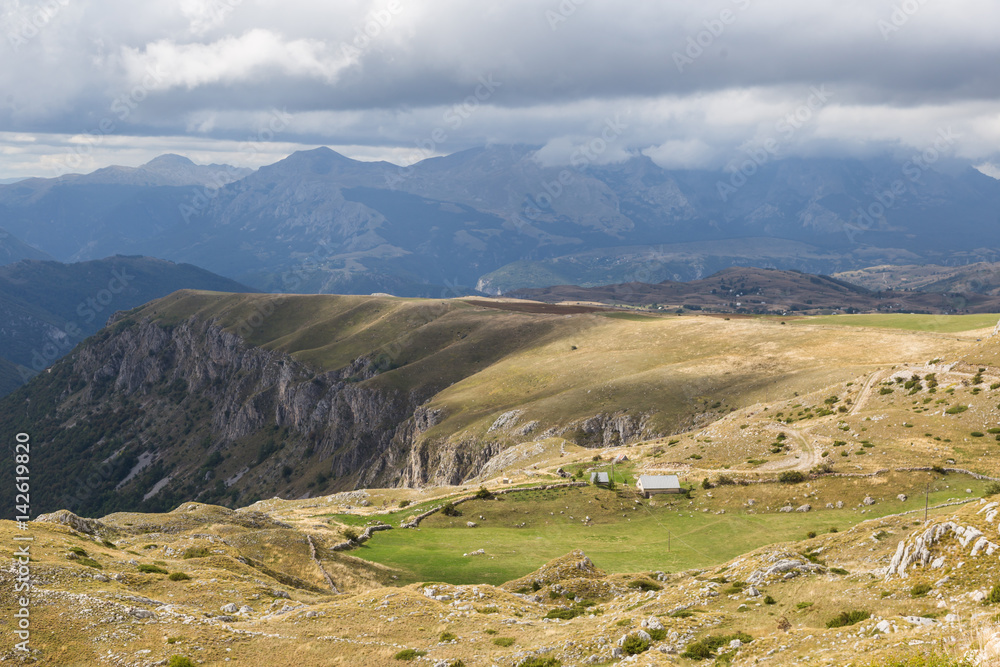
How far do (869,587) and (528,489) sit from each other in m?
49.4

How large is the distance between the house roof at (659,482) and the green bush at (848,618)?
42.1m

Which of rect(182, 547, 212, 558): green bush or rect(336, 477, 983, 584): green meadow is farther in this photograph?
rect(336, 477, 983, 584): green meadow

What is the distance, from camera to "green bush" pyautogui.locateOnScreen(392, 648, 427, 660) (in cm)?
2883

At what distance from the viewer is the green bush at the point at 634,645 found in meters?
26.3

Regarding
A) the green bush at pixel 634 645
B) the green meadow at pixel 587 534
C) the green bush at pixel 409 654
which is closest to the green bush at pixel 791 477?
the green meadow at pixel 587 534

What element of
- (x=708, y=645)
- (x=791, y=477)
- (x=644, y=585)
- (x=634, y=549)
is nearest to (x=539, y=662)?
(x=708, y=645)

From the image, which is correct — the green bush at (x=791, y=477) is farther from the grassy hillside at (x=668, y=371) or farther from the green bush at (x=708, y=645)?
the grassy hillside at (x=668, y=371)

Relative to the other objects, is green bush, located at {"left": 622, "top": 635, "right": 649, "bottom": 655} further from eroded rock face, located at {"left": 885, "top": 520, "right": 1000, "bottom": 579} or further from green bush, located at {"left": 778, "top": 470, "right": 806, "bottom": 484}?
green bush, located at {"left": 778, "top": 470, "right": 806, "bottom": 484}

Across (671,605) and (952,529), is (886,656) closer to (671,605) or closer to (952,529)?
(952,529)

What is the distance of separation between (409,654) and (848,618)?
1844 cm

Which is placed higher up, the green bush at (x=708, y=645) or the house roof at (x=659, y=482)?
the green bush at (x=708, y=645)

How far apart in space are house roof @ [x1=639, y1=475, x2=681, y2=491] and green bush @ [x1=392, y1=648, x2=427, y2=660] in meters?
43.0

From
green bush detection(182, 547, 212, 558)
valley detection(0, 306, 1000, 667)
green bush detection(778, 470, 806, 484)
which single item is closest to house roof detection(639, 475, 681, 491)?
valley detection(0, 306, 1000, 667)

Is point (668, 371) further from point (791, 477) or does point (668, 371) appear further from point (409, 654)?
point (409, 654)
